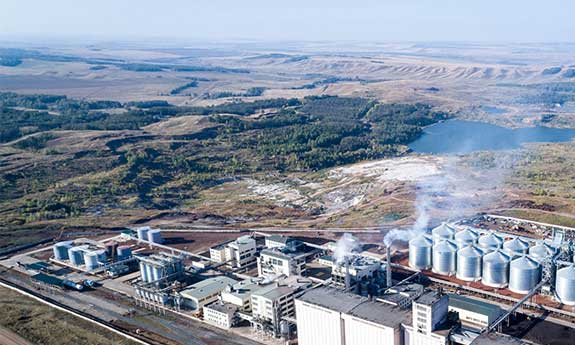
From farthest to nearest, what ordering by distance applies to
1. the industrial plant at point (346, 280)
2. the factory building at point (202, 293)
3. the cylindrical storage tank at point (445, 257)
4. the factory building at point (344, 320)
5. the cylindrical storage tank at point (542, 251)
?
the cylindrical storage tank at point (445, 257) → the factory building at point (202, 293) → the cylindrical storage tank at point (542, 251) → the industrial plant at point (346, 280) → the factory building at point (344, 320)

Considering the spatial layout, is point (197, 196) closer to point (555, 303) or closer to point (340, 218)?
point (340, 218)

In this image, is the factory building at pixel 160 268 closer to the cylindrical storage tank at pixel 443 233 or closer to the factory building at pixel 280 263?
the factory building at pixel 280 263

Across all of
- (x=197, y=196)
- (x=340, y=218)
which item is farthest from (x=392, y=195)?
(x=197, y=196)

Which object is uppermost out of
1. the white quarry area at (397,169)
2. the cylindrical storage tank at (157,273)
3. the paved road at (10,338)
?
the cylindrical storage tank at (157,273)

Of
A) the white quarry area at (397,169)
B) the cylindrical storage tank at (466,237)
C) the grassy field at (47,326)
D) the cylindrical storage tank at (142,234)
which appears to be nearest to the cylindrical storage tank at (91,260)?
the grassy field at (47,326)

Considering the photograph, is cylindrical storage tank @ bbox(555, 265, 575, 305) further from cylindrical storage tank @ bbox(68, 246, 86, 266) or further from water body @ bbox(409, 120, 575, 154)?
water body @ bbox(409, 120, 575, 154)

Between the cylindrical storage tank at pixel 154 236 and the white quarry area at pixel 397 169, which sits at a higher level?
the cylindrical storage tank at pixel 154 236

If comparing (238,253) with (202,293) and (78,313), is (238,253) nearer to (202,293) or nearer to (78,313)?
(202,293)
